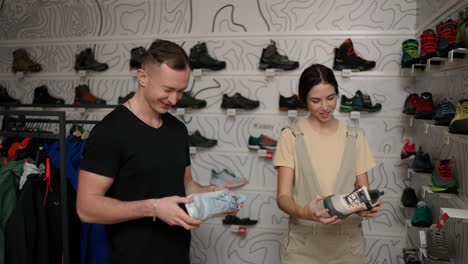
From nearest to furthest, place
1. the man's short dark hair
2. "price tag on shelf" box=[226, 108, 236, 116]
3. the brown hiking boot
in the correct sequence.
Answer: the man's short dark hair
"price tag on shelf" box=[226, 108, 236, 116]
the brown hiking boot

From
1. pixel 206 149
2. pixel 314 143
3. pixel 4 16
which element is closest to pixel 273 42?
pixel 206 149

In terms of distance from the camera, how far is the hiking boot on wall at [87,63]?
3875 mm

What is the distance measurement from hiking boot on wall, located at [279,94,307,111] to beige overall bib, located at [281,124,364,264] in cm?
165

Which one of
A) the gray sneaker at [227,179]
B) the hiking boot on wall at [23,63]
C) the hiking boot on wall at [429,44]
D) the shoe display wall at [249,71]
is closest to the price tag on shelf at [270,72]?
the shoe display wall at [249,71]

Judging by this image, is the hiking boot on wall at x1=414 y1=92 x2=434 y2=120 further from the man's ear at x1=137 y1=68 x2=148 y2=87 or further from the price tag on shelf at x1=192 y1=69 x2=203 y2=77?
the price tag on shelf at x1=192 y1=69 x2=203 y2=77

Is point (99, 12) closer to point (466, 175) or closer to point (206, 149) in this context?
point (206, 149)

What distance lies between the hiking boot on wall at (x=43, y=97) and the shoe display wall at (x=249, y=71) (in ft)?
0.12

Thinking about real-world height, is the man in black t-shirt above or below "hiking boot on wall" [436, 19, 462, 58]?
below

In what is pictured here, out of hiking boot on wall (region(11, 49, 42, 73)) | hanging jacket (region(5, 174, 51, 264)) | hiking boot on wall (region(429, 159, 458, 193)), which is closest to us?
hiking boot on wall (region(429, 159, 458, 193))

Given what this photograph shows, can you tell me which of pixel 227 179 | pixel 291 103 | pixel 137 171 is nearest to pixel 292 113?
pixel 291 103

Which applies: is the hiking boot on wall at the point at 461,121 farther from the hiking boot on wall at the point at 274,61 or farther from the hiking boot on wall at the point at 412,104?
the hiking boot on wall at the point at 274,61

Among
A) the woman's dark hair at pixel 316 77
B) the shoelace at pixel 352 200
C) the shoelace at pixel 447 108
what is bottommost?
the shoelace at pixel 352 200

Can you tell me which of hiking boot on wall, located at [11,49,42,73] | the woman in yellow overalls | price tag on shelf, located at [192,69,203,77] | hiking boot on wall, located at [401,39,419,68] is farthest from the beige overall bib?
hiking boot on wall, located at [11,49,42,73]

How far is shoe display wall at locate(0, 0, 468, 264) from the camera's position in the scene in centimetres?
338
